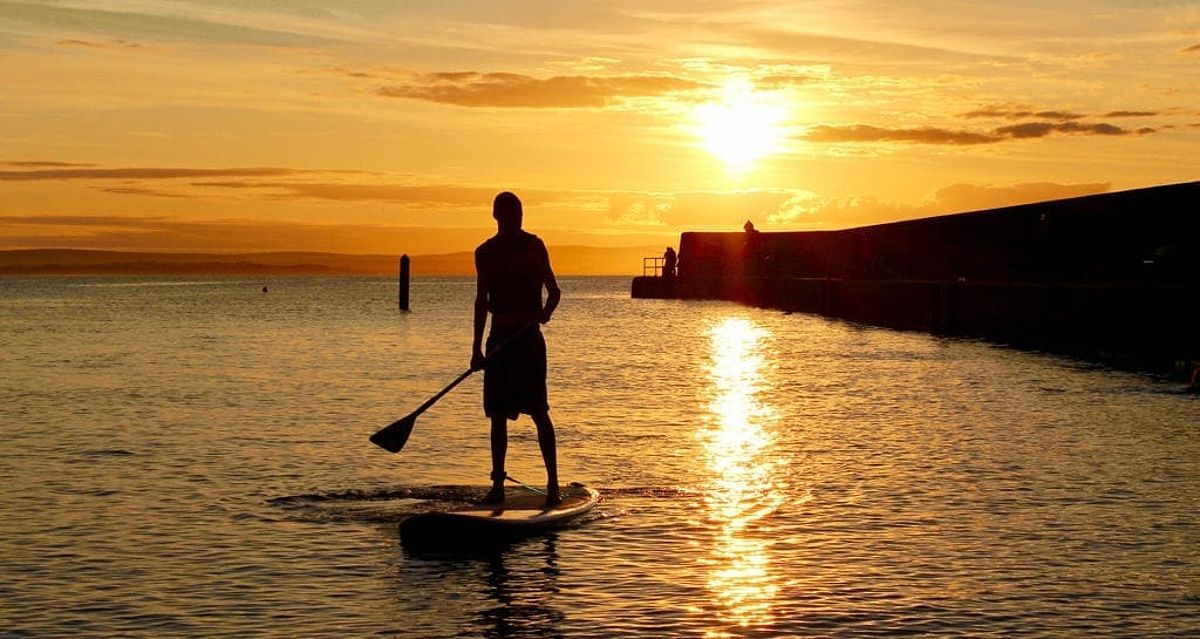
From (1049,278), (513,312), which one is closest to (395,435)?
(513,312)

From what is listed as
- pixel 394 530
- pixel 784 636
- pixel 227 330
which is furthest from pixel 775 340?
pixel 784 636

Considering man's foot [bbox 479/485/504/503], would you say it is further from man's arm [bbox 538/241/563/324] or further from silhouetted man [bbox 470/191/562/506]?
man's arm [bbox 538/241/563/324]

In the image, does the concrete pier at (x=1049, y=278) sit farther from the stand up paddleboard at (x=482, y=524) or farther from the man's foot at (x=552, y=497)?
the stand up paddleboard at (x=482, y=524)

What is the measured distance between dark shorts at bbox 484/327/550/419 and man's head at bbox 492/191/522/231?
74 centimetres

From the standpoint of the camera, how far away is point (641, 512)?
11.8 meters

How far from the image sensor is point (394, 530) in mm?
10984

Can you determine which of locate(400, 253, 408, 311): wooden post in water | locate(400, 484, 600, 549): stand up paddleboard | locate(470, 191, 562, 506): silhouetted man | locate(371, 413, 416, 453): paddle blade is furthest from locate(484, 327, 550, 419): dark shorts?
locate(400, 253, 408, 311): wooden post in water

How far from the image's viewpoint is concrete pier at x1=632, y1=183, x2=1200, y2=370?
3253 cm

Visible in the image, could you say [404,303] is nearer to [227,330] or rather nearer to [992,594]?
[227,330]

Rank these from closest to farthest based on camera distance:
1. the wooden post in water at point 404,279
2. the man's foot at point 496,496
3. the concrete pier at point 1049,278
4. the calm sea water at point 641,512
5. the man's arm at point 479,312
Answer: the calm sea water at point 641,512 < the man's arm at point 479,312 < the man's foot at point 496,496 < the concrete pier at point 1049,278 < the wooden post in water at point 404,279

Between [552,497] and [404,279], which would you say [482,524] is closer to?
[552,497]

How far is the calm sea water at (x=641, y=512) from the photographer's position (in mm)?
8320

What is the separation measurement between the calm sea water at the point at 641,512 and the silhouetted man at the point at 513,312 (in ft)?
3.43

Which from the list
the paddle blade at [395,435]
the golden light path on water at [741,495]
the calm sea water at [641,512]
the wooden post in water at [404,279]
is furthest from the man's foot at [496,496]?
the wooden post in water at [404,279]
